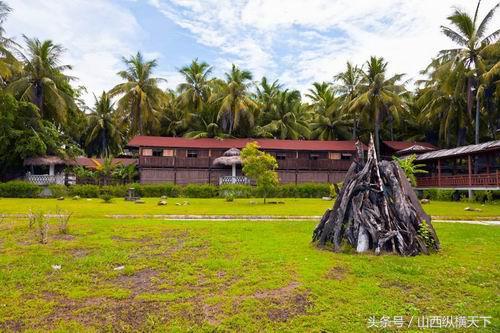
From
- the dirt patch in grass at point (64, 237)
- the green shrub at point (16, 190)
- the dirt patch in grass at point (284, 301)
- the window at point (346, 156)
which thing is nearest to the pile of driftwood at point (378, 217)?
the dirt patch in grass at point (284, 301)

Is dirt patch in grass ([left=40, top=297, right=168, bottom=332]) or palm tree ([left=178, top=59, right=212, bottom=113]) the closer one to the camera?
dirt patch in grass ([left=40, top=297, right=168, bottom=332])

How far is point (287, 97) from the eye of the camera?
4534cm

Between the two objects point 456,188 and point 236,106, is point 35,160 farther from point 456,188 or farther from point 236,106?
point 456,188

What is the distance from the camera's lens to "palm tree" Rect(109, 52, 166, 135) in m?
40.0

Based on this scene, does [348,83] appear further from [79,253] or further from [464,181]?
[79,253]

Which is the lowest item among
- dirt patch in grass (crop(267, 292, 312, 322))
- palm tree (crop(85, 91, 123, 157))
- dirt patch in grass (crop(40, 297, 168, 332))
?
dirt patch in grass (crop(40, 297, 168, 332))

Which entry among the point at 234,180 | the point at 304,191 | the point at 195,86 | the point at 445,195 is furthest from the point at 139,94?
the point at 445,195

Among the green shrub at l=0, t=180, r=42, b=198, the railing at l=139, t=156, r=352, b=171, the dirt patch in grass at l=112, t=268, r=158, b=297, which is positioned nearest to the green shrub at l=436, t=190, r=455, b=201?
the railing at l=139, t=156, r=352, b=171

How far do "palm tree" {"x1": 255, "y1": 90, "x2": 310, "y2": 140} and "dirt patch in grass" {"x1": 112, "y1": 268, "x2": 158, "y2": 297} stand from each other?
124ft

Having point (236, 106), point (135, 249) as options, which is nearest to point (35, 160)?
point (236, 106)

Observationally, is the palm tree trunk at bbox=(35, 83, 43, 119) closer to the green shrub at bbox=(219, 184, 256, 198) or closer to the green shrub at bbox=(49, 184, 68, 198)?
the green shrub at bbox=(49, 184, 68, 198)

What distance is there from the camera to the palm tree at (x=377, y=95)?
38.3m

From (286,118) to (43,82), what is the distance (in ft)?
85.9

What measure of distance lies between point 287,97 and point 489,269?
3967 cm
